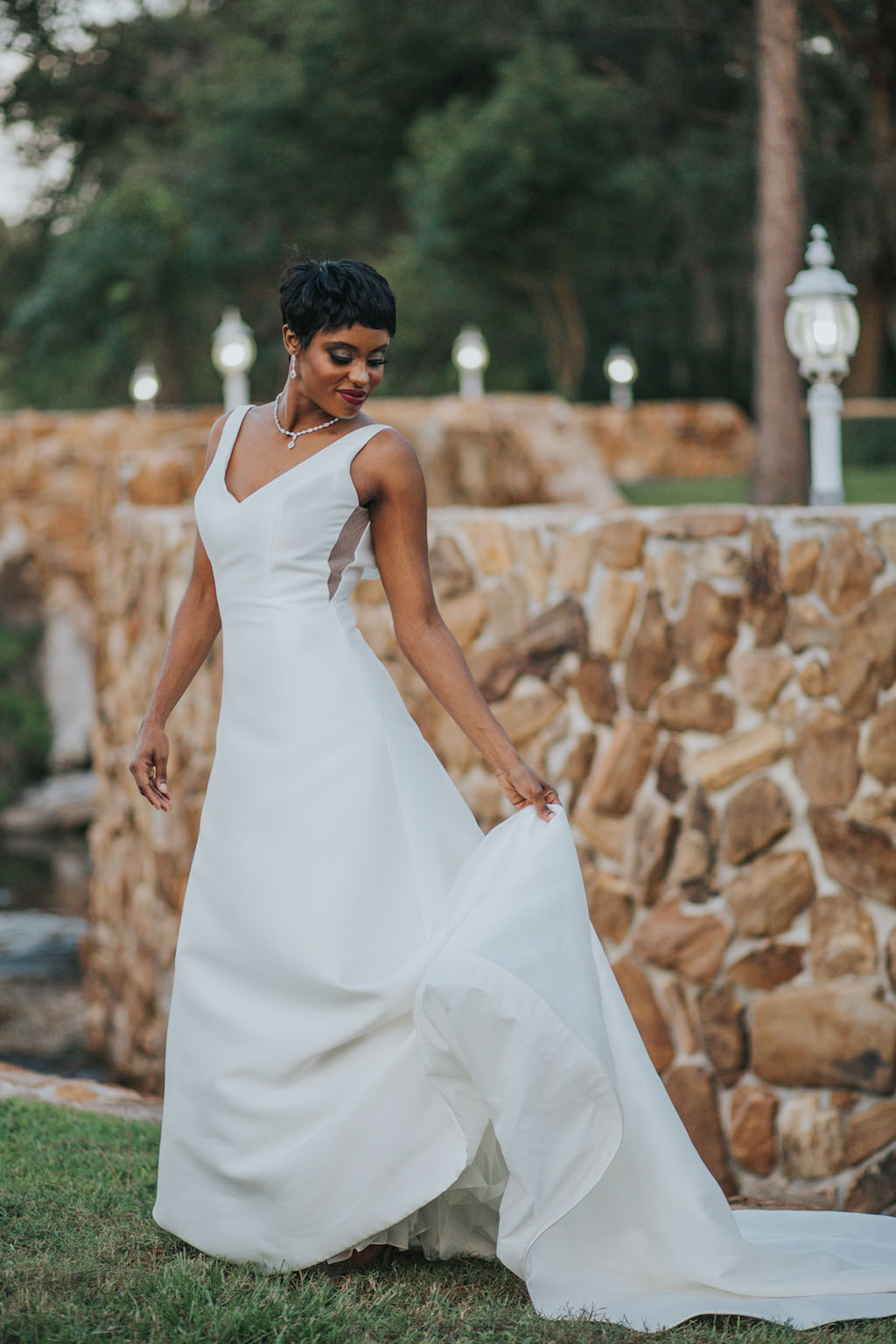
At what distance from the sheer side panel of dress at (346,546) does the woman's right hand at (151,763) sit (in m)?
0.47

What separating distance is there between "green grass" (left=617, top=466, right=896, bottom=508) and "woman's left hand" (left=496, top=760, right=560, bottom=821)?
6.99 metres

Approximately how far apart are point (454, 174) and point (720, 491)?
25.9 ft

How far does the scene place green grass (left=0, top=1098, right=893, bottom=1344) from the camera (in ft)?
7.50

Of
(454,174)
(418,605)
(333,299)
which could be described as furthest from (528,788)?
(454,174)

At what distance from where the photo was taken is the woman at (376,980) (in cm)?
242

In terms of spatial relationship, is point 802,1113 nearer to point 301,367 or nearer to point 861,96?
point 301,367

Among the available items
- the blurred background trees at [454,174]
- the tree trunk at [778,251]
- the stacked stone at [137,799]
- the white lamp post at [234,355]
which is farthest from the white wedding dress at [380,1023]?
the blurred background trees at [454,174]

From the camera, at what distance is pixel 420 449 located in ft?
33.7

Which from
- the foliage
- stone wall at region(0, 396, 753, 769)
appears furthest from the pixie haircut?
the foliage

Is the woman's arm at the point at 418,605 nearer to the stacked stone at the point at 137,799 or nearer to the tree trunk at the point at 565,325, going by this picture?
the stacked stone at the point at 137,799

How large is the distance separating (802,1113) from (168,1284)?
3.09 metres

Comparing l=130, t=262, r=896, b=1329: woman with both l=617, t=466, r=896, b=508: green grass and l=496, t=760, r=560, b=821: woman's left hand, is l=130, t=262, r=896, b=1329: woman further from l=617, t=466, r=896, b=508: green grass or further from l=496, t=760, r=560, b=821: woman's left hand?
l=617, t=466, r=896, b=508: green grass

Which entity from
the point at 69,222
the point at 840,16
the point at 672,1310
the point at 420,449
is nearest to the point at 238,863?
the point at 672,1310

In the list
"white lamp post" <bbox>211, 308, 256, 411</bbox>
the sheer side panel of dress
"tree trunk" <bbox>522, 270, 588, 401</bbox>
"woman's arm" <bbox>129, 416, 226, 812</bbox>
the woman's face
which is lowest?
"woman's arm" <bbox>129, 416, 226, 812</bbox>
